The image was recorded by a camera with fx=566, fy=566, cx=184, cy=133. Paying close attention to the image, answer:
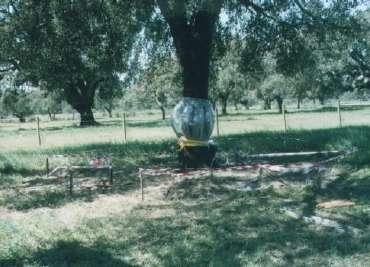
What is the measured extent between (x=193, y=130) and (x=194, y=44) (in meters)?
2.12

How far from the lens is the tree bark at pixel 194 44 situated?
13602 mm

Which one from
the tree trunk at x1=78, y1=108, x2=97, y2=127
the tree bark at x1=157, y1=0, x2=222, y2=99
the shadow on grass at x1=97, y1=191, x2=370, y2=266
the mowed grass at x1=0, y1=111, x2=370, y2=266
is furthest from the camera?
the tree trunk at x1=78, y1=108, x2=97, y2=127

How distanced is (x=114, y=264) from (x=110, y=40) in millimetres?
8765

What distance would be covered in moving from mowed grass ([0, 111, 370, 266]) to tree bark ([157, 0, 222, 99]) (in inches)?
83.8

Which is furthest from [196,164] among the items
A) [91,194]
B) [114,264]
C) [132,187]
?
[114,264]

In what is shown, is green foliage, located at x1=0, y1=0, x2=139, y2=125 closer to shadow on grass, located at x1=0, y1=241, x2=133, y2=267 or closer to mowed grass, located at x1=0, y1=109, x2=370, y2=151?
shadow on grass, located at x1=0, y1=241, x2=133, y2=267

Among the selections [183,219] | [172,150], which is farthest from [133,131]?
[183,219]

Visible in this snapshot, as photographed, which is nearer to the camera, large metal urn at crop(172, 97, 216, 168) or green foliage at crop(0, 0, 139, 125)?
green foliage at crop(0, 0, 139, 125)

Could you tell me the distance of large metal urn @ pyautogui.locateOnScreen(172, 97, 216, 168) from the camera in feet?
44.7

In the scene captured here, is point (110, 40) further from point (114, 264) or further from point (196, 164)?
point (114, 264)

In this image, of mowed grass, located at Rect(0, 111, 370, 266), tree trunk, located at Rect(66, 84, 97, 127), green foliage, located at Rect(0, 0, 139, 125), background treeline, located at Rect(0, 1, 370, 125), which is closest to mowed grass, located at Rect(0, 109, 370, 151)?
background treeline, located at Rect(0, 1, 370, 125)

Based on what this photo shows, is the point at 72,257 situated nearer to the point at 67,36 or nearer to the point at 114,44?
the point at 67,36

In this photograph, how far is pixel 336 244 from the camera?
23.7ft

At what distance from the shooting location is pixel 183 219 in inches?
360
